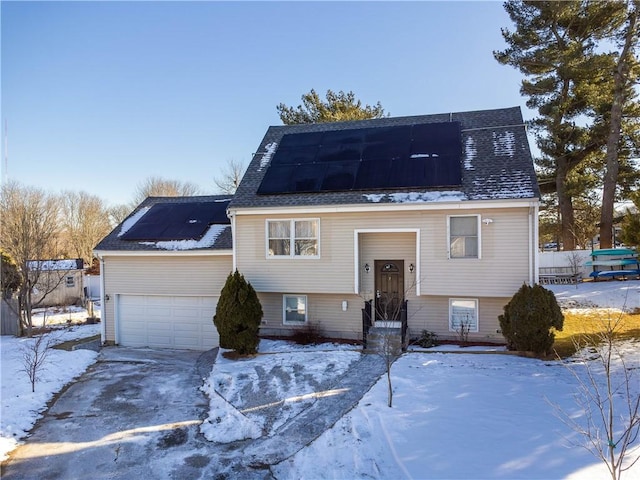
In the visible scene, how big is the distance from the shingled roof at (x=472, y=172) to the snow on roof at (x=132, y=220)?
231 inches

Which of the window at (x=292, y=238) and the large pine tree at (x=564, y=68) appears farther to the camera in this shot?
the large pine tree at (x=564, y=68)

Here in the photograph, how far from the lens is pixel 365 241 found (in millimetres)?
12312

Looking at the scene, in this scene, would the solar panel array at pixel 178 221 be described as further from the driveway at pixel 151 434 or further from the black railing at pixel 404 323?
the black railing at pixel 404 323

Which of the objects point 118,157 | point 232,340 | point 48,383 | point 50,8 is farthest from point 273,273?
point 118,157

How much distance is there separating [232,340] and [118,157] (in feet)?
85.3

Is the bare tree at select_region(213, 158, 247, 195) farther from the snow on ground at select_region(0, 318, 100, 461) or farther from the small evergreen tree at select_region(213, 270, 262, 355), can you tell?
the small evergreen tree at select_region(213, 270, 262, 355)

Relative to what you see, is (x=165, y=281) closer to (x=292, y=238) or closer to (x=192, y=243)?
(x=192, y=243)

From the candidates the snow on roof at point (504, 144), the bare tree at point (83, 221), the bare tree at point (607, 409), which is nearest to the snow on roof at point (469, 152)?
the snow on roof at point (504, 144)

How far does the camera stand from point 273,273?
1234 centimetres

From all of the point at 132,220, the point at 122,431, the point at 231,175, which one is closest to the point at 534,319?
the point at 122,431

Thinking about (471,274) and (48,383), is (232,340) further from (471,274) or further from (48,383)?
(471,274)

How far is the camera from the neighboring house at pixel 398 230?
10828 mm

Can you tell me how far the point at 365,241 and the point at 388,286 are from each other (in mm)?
1664

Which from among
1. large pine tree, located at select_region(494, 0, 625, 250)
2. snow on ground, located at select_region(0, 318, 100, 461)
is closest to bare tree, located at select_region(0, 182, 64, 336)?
snow on ground, located at select_region(0, 318, 100, 461)
